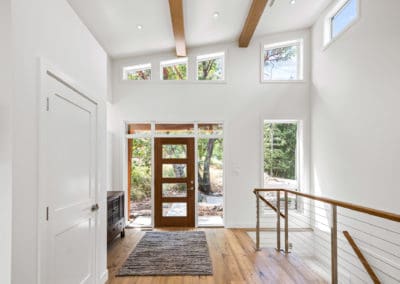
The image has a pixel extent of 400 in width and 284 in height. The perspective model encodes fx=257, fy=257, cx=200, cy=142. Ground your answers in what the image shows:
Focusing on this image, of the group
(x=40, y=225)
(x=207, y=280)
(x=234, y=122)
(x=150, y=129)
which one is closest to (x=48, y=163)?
(x=40, y=225)

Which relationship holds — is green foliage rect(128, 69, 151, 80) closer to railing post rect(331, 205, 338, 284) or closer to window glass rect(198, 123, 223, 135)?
window glass rect(198, 123, 223, 135)

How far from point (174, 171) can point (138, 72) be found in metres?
2.42

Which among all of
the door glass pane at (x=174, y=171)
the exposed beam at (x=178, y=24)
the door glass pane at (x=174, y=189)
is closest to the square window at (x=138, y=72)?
the exposed beam at (x=178, y=24)

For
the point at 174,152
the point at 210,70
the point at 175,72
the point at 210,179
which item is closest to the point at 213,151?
the point at 210,179

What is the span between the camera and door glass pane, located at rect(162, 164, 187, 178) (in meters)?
5.73

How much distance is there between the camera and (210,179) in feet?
19.1

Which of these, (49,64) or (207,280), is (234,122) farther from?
(49,64)

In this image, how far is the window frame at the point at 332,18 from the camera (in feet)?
13.8

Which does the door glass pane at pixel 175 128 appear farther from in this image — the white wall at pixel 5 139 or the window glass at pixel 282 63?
the white wall at pixel 5 139

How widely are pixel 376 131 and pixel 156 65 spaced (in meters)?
4.42

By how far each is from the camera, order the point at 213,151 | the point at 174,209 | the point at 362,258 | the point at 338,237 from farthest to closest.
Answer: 1. the point at 213,151
2. the point at 174,209
3. the point at 338,237
4. the point at 362,258

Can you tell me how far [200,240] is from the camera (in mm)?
4652

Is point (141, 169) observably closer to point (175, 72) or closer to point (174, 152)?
point (174, 152)

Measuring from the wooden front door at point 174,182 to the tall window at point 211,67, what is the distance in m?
1.50
